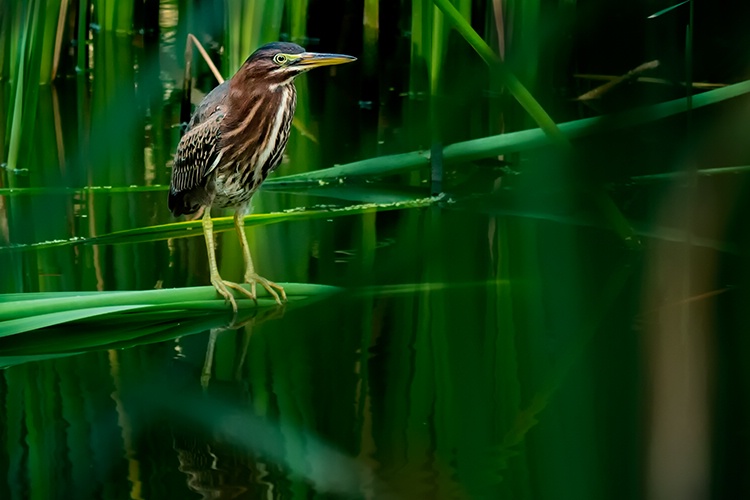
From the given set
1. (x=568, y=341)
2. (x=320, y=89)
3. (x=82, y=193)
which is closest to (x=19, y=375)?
(x=568, y=341)

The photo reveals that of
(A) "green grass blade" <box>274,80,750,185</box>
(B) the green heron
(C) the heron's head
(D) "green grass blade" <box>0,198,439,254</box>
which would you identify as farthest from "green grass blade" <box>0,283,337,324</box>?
(A) "green grass blade" <box>274,80,750,185</box>

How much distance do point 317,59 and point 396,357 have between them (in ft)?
3.12

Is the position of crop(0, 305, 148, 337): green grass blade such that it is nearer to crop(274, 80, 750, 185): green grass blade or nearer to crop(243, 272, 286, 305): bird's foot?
crop(243, 272, 286, 305): bird's foot

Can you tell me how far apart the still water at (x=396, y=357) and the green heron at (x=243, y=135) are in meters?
0.22

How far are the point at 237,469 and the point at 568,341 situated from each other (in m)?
1.10

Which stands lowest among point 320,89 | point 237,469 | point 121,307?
point 237,469

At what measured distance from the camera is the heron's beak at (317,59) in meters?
3.32

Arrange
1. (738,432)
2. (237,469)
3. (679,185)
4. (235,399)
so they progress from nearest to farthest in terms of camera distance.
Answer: (237,469) < (738,432) < (235,399) < (679,185)

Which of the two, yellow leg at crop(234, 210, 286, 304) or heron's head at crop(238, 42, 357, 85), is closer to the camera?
yellow leg at crop(234, 210, 286, 304)

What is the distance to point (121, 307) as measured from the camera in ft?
9.52

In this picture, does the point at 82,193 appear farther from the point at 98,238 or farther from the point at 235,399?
the point at 235,399

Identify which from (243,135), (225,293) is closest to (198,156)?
(243,135)

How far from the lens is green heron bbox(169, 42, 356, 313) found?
361cm

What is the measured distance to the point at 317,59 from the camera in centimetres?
350
